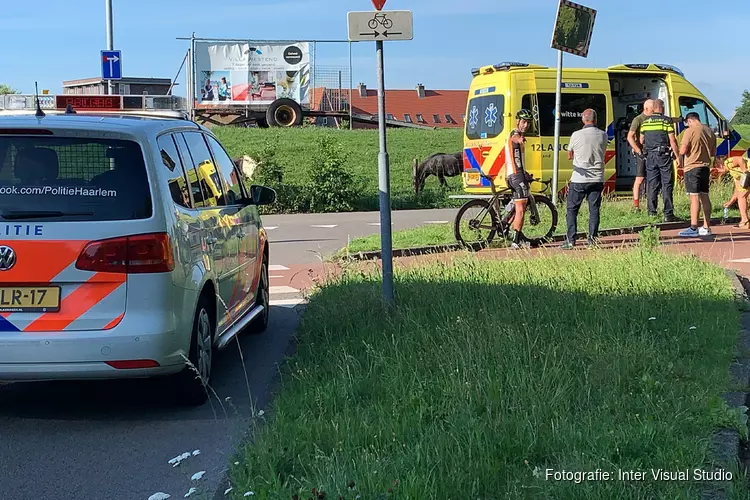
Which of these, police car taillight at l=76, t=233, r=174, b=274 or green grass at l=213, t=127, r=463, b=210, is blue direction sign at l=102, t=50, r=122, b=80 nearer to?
green grass at l=213, t=127, r=463, b=210

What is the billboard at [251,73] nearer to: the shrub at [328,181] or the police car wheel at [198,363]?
the shrub at [328,181]

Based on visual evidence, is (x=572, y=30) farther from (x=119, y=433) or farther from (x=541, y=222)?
(x=119, y=433)

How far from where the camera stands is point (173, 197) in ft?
18.2

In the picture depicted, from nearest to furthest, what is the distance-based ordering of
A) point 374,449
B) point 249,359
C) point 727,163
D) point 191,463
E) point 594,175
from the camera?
point 374,449 → point 191,463 → point 249,359 → point 594,175 → point 727,163

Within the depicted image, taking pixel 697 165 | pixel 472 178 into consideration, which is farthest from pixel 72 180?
pixel 472 178

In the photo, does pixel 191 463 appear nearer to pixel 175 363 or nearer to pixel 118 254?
pixel 175 363

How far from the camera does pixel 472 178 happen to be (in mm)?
18438

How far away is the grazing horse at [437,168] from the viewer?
2478 cm

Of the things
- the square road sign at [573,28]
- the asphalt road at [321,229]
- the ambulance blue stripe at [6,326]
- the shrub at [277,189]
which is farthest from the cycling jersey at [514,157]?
the shrub at [277,189]

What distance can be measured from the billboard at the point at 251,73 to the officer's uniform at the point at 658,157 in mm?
21157

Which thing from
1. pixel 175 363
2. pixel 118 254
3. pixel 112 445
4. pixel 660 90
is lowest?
pixel 112 445

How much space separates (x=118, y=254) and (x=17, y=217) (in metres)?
0.60

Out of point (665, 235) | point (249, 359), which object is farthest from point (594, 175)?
point (249, 359)

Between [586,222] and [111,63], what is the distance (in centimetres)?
882
